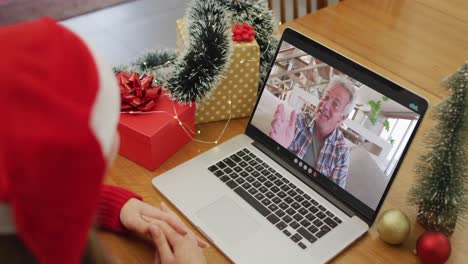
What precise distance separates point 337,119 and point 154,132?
344mm

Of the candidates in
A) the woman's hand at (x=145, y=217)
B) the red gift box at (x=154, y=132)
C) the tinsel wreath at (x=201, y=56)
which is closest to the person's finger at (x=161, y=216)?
the woman's hand at (x=145, y=217)

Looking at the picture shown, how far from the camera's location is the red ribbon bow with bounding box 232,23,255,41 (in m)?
1.08

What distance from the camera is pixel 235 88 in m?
1.11

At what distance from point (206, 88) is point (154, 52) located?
0.20 meters

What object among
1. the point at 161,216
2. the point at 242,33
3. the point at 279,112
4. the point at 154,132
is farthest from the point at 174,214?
the point at 242,33

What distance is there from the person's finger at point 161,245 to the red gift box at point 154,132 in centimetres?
19

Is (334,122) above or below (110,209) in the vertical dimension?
above

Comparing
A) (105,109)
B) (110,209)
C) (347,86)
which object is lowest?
(110,209)

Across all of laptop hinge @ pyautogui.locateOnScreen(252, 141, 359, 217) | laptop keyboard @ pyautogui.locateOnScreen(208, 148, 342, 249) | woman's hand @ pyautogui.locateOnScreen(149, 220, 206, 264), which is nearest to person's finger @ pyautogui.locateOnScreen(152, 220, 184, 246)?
woman's hand @ pyautogui.locateOnScreen(149, 220, 206, 264)

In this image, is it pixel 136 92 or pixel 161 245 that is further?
pixel 136 92

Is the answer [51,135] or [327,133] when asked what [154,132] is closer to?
[327,133]

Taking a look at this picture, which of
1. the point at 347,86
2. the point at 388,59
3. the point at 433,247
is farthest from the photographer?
the point at 388,59

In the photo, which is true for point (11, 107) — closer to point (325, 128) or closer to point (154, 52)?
point (325, 128)

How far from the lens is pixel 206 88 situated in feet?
3.42
